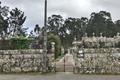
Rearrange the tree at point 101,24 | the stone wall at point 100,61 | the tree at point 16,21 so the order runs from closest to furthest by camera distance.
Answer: the stone wall at point 100,61
the tree at point 16,21
the tree at point 101,24

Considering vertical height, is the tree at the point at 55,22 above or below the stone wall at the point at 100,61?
above

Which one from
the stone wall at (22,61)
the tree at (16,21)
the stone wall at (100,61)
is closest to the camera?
the stone wall at (100,61)

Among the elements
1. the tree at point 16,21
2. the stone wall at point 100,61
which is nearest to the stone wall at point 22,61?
the stone wall at point 100,61

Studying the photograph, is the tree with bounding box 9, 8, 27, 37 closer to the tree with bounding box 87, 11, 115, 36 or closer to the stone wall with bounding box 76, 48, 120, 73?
the tree with bounding box 87, 11, 115, 36

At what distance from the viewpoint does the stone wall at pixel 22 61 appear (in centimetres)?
2580

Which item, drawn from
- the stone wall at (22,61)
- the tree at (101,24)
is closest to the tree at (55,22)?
the tree at (101,24)

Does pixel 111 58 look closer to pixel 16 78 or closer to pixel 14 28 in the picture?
pixel 16 78

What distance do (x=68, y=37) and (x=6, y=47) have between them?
78.6 m

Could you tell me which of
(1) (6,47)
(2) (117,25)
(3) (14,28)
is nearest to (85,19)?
(2) (117,25)

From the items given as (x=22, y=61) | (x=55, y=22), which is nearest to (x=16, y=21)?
(x=55, y=22)

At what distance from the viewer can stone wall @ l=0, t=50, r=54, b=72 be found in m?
25.8

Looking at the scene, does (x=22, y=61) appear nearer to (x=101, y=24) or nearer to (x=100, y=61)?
(x=100, y=61)

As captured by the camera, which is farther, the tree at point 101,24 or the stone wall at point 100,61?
the tree at point 101,24

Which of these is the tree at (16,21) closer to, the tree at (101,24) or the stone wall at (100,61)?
the tree at (101,24)
